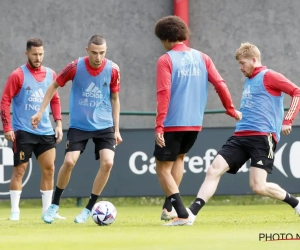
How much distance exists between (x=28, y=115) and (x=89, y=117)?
1287 mm

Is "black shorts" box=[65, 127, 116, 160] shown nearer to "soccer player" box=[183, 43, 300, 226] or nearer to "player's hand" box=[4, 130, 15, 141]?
"player's hand" box=[4, 130, 15, 141]

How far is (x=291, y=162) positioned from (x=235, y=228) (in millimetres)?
5783

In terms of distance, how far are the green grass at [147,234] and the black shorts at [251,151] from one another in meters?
0.65

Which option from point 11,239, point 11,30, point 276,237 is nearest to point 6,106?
point 11,239

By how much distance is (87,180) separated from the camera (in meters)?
15.6

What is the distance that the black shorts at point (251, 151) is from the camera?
10.5 metres

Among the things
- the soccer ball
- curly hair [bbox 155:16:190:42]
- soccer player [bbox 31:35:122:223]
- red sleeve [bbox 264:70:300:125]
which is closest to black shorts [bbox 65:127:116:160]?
soccer player [bbox 31:35:122:223]

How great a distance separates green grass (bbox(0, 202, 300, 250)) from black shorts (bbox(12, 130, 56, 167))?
2.84 ft

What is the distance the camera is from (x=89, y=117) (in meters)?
11.1

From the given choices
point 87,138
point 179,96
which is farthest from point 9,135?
point 179,96

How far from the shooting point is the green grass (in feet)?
26.6

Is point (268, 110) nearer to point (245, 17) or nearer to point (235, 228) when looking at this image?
point (235, 228)

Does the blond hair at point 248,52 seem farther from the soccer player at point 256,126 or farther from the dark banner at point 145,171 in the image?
the dark banner at point 145,171

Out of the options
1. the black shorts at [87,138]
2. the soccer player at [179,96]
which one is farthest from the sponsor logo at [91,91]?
the soccer player at [179,96]
